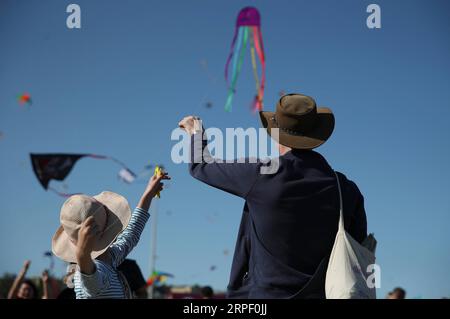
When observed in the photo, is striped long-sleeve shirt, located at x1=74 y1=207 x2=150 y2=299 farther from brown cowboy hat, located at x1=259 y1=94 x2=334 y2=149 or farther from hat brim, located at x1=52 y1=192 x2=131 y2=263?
brown cowboy hat, located at x1=259 y1=94 x2=334 y2=149

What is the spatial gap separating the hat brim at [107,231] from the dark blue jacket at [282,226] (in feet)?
1.80

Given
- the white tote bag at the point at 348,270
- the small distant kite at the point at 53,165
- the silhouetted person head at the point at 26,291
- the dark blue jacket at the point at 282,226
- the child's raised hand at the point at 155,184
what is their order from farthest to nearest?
the small distant kite at the point at 53,165 < the silhouetted person head at the point at 26,291 < the child's raised hand at the point at 155,184 < the dark blue jacket at the point at 282,226 < the white tote bag at the point at 348,270

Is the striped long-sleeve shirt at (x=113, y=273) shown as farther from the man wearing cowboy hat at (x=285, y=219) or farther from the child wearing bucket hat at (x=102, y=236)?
the man wearing cowboy hat at (x=285, y=219)

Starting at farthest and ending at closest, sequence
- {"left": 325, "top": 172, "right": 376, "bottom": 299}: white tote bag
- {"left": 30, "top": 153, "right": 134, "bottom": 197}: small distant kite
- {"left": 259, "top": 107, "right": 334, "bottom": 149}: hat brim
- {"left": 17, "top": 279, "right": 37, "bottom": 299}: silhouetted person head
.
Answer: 1. {"left": 30, "top": 153, "right": 134, "bottom": 197}: small distant kite
2. {"left": 17, "top": 279, "right": 37, "bottom": 299}: silhouetted person head
3. {"left": 259, "top": 107, "right": 334, "bottom": 149}: hat brim
4. {"left": 325, "top": 172, "right": 376, "bottom": 299}: white tote bag

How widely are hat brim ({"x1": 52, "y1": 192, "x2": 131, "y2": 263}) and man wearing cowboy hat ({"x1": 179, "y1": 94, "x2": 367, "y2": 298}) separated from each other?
52cm

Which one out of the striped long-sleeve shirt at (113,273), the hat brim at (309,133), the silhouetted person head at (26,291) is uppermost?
the hat brim at (309,133)

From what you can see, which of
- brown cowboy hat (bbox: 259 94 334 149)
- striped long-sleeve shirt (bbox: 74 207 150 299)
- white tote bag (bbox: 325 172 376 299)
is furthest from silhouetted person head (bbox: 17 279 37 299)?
white tote bag (bbox: 325 172 376 299)

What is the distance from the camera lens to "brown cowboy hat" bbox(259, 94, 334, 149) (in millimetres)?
3025

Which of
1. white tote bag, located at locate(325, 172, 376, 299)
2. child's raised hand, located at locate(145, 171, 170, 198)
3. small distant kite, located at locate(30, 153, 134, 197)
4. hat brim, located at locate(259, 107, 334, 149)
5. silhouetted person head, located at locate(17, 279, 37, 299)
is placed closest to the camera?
white tote bag, located at locate(325, 172, 376, 299)

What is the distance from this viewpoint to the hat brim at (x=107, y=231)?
310cm

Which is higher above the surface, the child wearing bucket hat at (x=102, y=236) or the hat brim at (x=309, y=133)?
the hat brim at (x=309, y=133)

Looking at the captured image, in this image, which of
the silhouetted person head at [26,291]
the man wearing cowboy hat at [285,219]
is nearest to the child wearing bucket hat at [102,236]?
the man wearing cowboy hat at [285,219]
